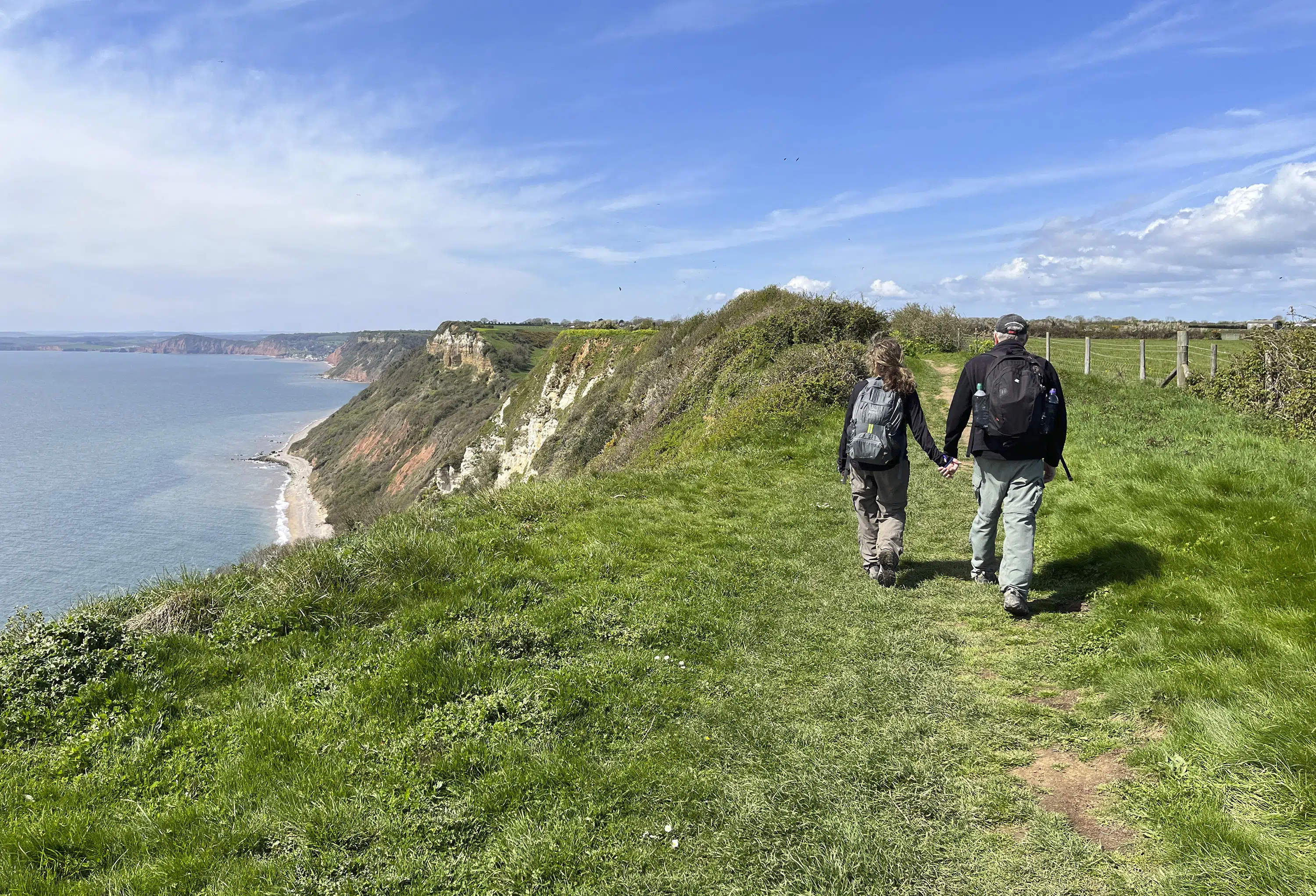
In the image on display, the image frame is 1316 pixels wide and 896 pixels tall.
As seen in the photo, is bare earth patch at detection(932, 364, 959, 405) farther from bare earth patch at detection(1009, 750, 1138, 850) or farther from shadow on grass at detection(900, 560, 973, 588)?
bare earth patch at detection(1009, 750, 1138, 850)

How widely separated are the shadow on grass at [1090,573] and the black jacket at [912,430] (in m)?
1.56

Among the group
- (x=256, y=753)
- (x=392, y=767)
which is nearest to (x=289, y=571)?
(x=256, y=753)

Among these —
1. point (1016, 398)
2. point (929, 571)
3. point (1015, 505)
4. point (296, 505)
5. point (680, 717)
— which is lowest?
point (296, 505)

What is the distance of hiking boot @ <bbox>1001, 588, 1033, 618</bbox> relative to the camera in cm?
573

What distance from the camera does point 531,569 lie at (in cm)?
677

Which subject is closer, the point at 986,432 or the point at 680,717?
the point at 680,717

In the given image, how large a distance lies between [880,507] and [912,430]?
87cm

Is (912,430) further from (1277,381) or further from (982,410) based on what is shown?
(1277,381)

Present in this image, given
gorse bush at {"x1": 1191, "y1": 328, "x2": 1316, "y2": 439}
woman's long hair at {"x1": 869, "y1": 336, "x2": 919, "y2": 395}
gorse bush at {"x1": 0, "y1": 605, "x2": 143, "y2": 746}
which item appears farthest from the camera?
gorse bush at {"x1": 1191, "y1": 328, "x2": 1316, "y2": 439}

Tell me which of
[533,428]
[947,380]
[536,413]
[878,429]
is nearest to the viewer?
[878,429]

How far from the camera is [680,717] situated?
177 inches

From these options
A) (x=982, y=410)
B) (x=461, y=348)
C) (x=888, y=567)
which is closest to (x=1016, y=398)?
(x=982, y=410)

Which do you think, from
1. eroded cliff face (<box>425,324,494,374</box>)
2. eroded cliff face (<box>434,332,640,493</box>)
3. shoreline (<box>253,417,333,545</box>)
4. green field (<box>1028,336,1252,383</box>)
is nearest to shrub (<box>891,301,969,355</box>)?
green field (<box>1028,336,1252,383</box>)

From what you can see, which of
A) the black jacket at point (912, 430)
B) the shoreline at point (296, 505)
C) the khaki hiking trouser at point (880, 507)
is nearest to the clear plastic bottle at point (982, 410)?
the black jacket at point (912, 430)
